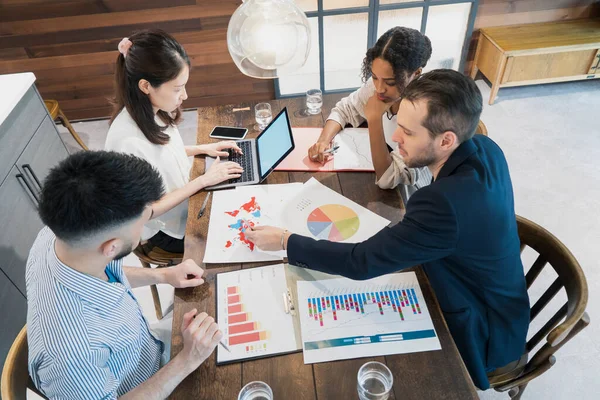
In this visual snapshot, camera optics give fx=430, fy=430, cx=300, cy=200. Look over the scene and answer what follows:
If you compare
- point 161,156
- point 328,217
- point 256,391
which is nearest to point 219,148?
point 161,156

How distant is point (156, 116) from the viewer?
180 cm

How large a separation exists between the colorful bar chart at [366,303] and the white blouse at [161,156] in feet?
2.74

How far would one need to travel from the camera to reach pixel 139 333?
3.91 feet

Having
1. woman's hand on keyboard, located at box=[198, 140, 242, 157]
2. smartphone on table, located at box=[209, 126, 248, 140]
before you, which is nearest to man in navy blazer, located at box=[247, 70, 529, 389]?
woman's hand on keyboard, located at box=[198, 140, 242, 157]

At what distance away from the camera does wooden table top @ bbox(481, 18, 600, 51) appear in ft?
10.5

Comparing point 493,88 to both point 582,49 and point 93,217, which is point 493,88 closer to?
point 582,49

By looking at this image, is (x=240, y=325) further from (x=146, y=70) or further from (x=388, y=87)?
(x=388, y=87)

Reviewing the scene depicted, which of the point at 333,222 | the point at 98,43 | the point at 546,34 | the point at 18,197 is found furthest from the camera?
the point at 546,34

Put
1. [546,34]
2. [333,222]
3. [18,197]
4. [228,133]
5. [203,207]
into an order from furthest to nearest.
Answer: [546,34], [18,197], [228,133], [203,207], [333,222]

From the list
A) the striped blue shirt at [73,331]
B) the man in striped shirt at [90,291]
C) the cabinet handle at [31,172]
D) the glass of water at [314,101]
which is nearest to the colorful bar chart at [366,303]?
the man in striped shirt at [90,291]

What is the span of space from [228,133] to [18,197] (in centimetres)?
106

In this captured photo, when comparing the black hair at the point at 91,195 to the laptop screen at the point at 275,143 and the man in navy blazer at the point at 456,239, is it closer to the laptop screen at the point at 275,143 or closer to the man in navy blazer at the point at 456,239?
the man in navy blazer at the point at 456,239

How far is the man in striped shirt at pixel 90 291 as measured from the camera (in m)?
0.95

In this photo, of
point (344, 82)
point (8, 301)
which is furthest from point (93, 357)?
point (344, 82)
